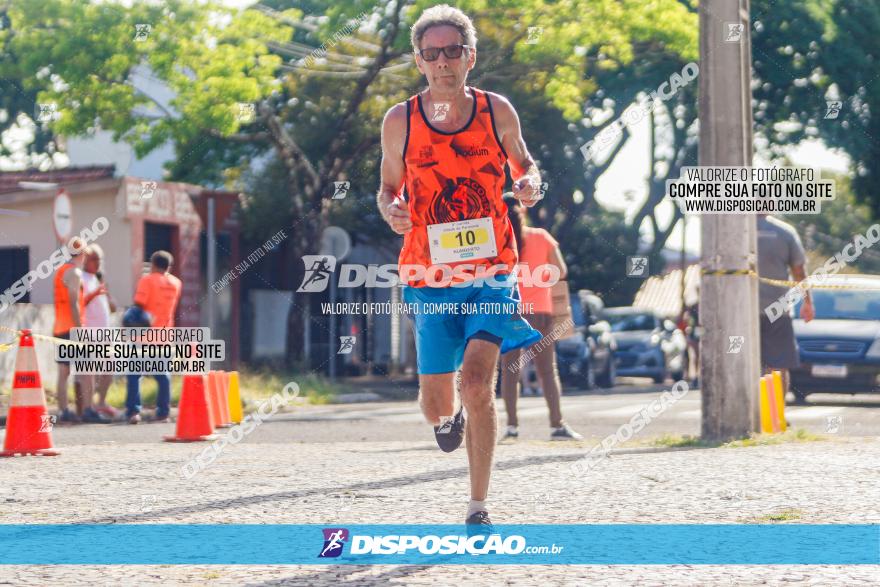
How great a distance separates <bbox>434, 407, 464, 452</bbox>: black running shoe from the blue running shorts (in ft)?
1.00

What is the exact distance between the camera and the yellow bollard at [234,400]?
14.9 meters

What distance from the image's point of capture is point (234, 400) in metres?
15.0

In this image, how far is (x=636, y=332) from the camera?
28.7 m

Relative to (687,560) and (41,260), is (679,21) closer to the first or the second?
(41,260)

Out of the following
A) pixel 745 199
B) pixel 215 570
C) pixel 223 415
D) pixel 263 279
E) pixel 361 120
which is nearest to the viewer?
pixel 215 570

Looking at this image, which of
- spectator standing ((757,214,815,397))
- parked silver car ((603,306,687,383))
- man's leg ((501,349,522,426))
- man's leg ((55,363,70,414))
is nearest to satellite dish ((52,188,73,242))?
man's leg ((55,363,70,414))

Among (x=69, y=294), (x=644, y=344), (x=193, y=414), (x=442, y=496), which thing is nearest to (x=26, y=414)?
(x=193, y=414)

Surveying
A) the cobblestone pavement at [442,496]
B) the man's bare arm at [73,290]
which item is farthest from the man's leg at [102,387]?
the cobblestone pavement at [442,496]

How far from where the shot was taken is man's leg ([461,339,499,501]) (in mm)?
5711

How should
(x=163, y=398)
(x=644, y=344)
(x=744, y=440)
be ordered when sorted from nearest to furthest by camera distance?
(x=744, y=440), (x=163, y=398), (x=644, y=344)

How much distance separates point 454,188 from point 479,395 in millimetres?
838

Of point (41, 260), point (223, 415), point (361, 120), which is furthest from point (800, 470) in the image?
point (361, 120)

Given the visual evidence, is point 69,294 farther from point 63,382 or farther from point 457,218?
point 457,218

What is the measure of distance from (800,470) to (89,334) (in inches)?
341
